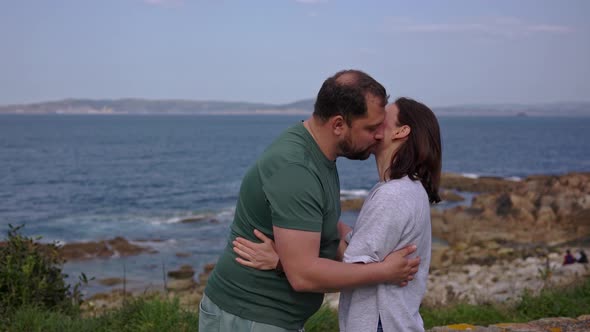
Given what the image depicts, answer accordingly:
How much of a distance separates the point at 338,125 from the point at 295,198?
438 mm

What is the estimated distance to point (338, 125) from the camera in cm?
314

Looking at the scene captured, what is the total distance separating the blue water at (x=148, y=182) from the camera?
28.8 metres

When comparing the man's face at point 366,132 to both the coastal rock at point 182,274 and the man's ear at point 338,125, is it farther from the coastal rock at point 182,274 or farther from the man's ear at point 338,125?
the coastal rock at point 182,274

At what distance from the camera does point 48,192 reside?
43.9 meters

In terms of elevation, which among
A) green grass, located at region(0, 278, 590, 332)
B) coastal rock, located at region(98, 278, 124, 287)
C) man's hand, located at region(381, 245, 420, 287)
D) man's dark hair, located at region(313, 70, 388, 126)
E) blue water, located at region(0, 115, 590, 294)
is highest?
man's dark hair, located at region(313, 70, 388, 126)

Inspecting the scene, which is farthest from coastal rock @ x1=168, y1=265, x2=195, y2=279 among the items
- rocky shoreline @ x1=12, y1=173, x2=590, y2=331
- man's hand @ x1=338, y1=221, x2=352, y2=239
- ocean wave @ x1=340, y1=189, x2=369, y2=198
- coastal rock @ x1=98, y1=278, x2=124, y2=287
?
ocean wave @ x1=340, y1=189, x2=369, y2=198

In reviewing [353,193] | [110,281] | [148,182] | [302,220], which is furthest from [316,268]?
[148,182]

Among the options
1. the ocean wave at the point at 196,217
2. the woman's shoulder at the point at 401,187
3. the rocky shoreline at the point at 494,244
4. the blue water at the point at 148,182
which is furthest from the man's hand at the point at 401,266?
the ocean wave at the point at 196,217

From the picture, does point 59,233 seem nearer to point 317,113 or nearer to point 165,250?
point 165,250

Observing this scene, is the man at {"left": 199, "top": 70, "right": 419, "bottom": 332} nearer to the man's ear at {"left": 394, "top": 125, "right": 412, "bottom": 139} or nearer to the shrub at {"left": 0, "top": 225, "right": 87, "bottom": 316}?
the man's ear at {"left": 394, "top": 125, "right": 412, "bottom": 139}

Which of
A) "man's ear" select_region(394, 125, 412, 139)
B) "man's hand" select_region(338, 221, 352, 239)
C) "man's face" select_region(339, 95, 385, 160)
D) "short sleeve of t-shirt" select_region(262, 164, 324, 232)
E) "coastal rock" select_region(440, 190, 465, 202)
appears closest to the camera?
"short sleeve of t-shirt" select_region(262, 164, 324, 232)

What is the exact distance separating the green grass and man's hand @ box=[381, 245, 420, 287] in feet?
9.02

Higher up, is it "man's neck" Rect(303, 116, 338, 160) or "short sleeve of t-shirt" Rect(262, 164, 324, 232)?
"man's neck" Rect(303, 116, 338, 160)

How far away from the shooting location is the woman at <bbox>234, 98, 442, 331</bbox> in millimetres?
3076
